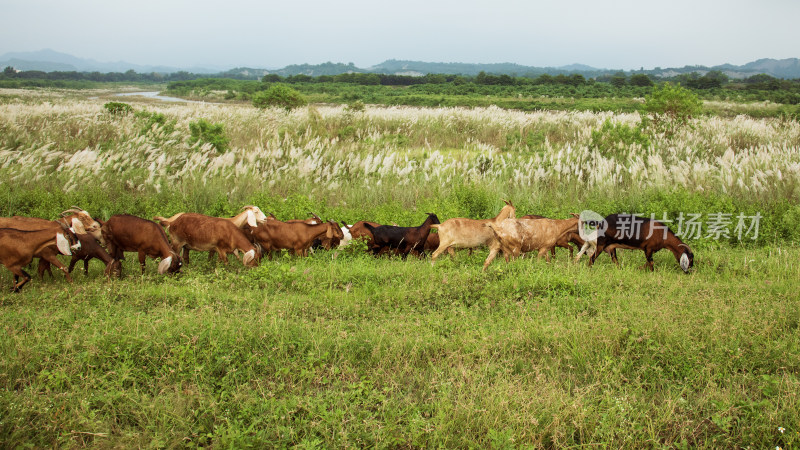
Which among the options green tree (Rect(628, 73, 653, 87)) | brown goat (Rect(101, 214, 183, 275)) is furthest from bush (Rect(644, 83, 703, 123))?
green tree (Rect(628, 73, 653, 87))

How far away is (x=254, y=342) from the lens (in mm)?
4613

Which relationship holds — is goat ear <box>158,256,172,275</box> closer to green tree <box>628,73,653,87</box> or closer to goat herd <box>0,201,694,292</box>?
goat herd <box>0,201,694,292</box>

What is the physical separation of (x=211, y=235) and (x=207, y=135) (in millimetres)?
6685

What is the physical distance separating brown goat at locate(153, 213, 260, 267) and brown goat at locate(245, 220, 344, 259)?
0.44 m

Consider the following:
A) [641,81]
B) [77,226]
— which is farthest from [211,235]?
[641,81]

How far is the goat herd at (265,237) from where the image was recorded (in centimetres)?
594

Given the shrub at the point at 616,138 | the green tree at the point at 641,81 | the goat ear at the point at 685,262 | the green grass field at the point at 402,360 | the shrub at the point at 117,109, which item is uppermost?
the green tree at the point at 641,81

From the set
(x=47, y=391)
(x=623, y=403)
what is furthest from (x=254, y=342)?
(x=623, y=403)

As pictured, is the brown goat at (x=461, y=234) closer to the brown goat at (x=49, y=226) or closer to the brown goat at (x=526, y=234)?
the brown goat at (x=526, y=234)

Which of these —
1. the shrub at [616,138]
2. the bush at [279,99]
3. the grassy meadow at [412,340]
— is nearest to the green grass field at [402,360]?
the grassy meadow at [412,340]

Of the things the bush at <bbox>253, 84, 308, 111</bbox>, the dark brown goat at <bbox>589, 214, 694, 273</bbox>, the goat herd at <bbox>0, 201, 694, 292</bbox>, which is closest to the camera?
the goat herd at <bbox>0, 201, 694, 292</bbox>

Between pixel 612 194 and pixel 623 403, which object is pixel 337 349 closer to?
pixel 623 403

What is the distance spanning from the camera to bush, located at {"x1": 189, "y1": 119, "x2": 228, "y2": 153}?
1241 cm

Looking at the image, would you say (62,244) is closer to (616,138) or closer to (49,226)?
(49,226)
